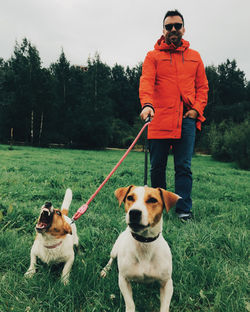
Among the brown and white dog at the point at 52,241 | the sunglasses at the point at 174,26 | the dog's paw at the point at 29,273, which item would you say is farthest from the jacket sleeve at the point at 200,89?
the dog's paw at the point at 29,273

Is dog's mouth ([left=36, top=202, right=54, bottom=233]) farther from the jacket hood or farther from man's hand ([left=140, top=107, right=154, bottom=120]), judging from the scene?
the jacket hood

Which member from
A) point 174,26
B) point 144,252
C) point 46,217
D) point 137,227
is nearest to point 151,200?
point 137,227

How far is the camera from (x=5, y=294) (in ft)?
6.14

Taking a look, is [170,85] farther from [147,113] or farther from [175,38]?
[147,113]

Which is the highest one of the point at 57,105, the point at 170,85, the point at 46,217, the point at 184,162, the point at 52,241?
the point at 57,105

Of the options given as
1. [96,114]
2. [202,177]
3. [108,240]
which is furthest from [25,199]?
[96,114]

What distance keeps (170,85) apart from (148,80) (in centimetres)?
35

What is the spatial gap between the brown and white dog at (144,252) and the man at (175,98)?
1764mm

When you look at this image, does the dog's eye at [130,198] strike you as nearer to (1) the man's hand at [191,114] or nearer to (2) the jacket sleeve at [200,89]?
(1) the man's hand at [191,114]

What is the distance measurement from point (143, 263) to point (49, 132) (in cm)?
2971

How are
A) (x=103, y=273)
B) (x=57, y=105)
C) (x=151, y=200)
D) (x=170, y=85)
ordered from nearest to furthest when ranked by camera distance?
(x=151, y=200), (x=103, y=273), (x=170, y=85), (x=57, y=105)

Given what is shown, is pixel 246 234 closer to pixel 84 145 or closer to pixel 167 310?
pixel 167 310

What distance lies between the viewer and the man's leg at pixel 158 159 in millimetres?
3787

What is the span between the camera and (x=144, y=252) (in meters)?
1.92
